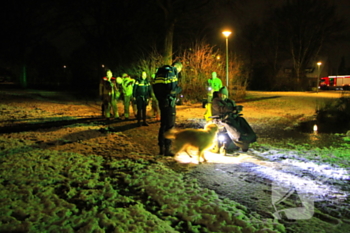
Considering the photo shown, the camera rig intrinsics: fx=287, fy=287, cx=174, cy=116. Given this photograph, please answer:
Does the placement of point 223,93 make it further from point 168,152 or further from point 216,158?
point 168,152

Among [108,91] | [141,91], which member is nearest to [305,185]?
[141,91]

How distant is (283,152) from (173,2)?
51.0 ft

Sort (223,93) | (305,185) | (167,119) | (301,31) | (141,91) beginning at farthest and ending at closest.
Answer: (301,31)
(141,91)
(223,93)
(167,119)
(305,185)

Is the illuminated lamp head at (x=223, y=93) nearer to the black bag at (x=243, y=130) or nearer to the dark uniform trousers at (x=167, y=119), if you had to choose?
the black bag at (x=243, y=130)

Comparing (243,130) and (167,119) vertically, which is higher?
(167,119)

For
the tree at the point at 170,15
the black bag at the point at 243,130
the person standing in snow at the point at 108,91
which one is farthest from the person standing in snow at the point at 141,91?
the tree at the point at 170,15

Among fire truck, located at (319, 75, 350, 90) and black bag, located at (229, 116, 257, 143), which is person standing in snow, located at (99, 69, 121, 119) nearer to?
black bag, located at (229, 116, 257, 143)

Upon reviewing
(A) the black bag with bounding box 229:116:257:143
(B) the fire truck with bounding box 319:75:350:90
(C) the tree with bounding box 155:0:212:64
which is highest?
(C) the tree with bounding box 155:0:212:64

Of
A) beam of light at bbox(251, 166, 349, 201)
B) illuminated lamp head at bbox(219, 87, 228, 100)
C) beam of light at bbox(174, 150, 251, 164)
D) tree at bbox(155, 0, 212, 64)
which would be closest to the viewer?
beam of light at bbox(251, 166, 349, 201)

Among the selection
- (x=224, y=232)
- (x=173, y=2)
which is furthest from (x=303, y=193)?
(x=173, y=2)

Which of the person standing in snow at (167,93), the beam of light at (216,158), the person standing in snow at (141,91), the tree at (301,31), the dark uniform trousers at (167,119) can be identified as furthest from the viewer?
the tree at (301,31)

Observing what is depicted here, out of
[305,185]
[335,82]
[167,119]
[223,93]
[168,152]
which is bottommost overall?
[305,185]

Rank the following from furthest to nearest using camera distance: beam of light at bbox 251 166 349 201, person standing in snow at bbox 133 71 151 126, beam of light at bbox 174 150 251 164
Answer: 1. person standing in snow at bbox 133 71 151 126
2. beam of light at bbox 174 150 251 164
3. beam of light at bbox 251 166 349 201

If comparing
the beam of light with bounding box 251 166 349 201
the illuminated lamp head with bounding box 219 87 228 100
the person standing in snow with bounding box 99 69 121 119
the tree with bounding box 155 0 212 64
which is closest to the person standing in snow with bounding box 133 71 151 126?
the person standing in snow with bounding box 99 69 121 119
